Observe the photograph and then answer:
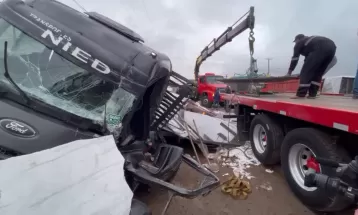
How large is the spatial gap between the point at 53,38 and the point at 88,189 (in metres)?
1.58

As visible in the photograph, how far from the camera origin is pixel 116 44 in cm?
268

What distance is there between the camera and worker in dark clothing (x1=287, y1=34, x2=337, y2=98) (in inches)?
186

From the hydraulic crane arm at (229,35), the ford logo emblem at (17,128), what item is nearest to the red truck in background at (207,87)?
the hydraulic crane arm at (229,35)

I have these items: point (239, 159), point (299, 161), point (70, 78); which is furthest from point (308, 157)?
point (70, 78)

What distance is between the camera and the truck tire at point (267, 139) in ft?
13.0

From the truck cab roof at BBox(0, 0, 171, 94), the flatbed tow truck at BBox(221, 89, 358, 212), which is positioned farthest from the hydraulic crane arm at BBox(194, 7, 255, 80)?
the truck cab roof at BBox(0, 0, 171, 94)

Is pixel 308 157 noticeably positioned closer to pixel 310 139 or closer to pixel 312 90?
pixel 310 139

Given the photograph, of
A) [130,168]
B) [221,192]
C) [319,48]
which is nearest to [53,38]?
[130,168]

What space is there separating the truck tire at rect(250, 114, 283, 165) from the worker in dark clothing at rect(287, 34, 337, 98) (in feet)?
3.98

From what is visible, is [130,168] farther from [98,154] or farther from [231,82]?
[231,82]

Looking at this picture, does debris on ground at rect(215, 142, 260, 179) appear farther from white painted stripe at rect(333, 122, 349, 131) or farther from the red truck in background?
the red truck in background

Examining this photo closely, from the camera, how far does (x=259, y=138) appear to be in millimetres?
4793

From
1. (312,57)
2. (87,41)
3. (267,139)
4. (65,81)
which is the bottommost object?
(267,139)

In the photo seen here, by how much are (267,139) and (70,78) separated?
10.2 feet
